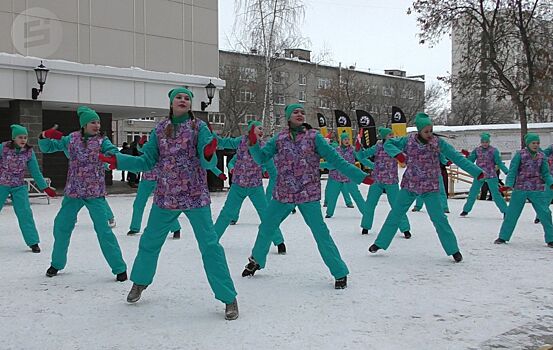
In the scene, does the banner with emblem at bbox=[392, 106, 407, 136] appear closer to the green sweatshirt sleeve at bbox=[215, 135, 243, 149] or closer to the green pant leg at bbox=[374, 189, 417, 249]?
the green pant leg at bbox=[374, 189, 417, 249]

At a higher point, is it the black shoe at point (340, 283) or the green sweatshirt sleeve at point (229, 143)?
the green sweatshirt sleeve at point (229, 143)

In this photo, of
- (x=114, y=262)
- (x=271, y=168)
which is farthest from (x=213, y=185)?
(x=114, y=262)

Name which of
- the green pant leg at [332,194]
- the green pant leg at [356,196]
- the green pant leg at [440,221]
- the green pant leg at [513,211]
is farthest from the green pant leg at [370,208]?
the green pant leg at [440,221]

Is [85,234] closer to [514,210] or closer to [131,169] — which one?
[131,169]

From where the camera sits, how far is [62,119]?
21.6 meters

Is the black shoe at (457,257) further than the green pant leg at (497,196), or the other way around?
the green pant leg at (497,196)

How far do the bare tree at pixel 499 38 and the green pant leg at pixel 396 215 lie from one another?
17.0m

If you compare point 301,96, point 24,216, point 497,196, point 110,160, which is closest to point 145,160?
point 110,160

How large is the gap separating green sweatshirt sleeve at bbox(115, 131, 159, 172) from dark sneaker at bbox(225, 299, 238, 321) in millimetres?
1445

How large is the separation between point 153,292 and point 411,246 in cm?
451

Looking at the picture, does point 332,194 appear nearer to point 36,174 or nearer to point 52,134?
point 36,174

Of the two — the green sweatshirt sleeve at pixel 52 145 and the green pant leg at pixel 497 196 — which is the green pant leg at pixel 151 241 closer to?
the green sweatshirt sleeve at pixel 52 145

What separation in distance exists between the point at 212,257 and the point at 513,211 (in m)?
5.81

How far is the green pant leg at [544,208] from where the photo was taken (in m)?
9.36
